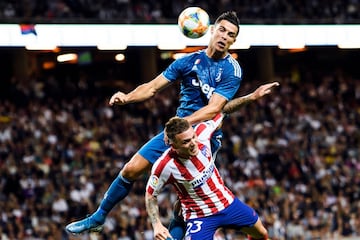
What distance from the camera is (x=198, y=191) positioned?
33.4 feet

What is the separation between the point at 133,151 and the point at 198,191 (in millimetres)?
13700

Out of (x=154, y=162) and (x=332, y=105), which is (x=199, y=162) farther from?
(x=332, y=105)

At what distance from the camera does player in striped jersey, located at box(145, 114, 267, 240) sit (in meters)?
9.95

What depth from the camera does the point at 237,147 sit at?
25156 mm

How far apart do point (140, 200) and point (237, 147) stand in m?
4.11

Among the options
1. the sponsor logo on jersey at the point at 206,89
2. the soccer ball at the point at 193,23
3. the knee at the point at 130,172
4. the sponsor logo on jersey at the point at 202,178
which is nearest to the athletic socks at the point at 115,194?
the knee at the point at 130,172

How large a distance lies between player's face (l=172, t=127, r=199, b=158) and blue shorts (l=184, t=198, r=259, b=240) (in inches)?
32.9

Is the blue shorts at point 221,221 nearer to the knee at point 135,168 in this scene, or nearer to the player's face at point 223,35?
the knee at point 135,168


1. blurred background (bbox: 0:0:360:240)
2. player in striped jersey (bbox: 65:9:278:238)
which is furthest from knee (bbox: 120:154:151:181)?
blurred background (bbox: 0:0:360:240)

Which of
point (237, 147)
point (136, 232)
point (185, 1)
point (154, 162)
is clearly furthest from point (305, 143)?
point (154, 162)

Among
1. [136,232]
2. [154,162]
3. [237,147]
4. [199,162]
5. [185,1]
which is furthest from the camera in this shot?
[185,1]

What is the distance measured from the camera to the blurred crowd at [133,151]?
21.4 meters

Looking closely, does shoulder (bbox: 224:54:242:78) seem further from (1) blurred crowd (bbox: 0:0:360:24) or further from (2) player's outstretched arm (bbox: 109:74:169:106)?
(1) blurred crowd (bbox: 0:0:360:24)

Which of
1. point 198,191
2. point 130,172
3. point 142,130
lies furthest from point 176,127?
point 142,130
